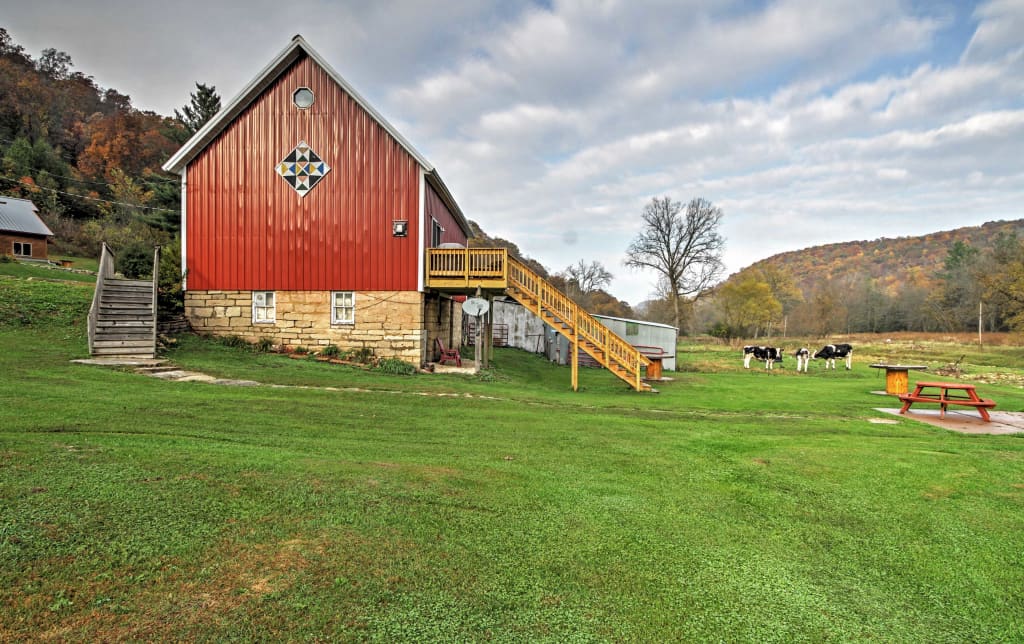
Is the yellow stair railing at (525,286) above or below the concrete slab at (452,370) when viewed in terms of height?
above

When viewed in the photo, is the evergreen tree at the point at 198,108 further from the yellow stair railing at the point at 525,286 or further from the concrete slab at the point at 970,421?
the concrete slab at the point at 970,421

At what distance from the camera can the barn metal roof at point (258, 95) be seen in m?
15.4

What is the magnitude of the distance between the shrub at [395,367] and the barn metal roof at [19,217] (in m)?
32.4

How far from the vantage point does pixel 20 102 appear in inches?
2000

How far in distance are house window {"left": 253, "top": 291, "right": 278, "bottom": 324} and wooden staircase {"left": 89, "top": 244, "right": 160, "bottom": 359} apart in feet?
9.10

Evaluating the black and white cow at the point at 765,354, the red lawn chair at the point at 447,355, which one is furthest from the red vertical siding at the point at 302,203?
the black and white cow at the point at 765,354

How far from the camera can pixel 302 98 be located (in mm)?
16094

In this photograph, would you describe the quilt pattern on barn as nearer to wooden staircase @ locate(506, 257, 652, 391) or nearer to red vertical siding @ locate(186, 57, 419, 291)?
red vertical siding @ locate(186, 57, 419, 291)

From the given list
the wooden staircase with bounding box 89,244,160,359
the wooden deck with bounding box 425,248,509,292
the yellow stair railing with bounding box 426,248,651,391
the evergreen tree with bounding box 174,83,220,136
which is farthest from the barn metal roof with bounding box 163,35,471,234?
the evergreen tree with bounding box 174,83,220,136

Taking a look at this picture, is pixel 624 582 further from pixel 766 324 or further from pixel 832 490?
pixel 766 324

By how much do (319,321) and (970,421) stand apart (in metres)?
16.7

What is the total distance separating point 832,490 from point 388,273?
1339 centimetres

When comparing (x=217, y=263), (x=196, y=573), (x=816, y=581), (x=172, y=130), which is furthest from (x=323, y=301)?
(x=172, y=130)

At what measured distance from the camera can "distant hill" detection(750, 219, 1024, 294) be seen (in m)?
91.8
